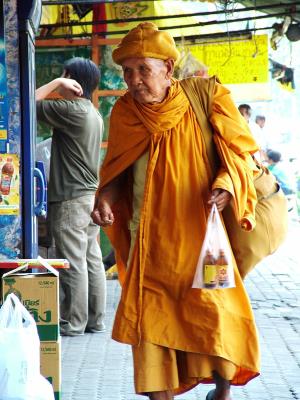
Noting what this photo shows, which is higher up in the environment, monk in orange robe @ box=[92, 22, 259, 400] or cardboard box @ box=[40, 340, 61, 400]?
monk in orange robe @ box=[92, 22, 259, 400]

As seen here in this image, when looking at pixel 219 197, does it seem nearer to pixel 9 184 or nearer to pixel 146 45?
pixel 146 45

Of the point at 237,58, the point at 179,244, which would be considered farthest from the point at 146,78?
the point at 237,58

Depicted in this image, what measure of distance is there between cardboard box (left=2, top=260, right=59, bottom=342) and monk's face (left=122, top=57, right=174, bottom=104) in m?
0.98

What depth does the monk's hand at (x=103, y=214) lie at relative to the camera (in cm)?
501

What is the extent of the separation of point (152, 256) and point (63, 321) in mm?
3171

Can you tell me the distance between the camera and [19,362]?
14.2 feet

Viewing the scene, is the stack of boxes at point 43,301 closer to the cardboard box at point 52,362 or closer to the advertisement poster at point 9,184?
the cardboard box at point 52,362

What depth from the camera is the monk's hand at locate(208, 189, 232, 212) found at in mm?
4758

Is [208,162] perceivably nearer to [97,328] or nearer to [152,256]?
[152,256]

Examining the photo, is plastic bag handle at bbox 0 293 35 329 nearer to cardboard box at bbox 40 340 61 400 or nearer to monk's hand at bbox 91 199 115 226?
cardboard box at bbox 40 340 61 400

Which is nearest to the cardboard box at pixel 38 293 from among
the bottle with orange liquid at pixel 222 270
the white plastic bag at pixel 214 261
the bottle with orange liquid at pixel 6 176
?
the bottle with orange liquid at pixel 6 176

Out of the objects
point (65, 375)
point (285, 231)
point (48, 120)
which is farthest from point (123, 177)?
point (48, 120)

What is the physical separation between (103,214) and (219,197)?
2.11 ft

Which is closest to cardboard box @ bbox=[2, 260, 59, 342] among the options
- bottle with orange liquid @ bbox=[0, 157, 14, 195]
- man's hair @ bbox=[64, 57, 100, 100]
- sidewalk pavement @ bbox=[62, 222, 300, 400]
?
bottle with orange liquid @ bbox=[0, 157, 14, 195]
